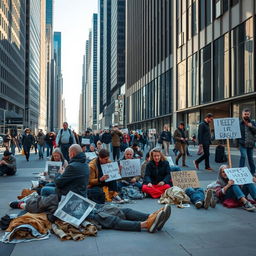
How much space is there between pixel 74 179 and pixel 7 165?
710 centimetres

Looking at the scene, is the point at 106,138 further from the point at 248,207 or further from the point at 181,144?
the point at 248,207

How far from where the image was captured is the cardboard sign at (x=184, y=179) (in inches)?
325

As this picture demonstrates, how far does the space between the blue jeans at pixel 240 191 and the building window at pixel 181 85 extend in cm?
2829

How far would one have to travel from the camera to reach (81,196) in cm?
549

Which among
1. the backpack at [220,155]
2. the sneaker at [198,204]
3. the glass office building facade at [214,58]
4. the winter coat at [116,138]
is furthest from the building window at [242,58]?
the sneaker at [198,204]

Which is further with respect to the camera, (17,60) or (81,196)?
(17,60)

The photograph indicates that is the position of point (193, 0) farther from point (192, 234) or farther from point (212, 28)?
point (192, 234)

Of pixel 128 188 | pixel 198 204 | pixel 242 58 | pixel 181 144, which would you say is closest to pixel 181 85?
pixel 242 58

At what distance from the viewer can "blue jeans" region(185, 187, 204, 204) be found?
23.7ft

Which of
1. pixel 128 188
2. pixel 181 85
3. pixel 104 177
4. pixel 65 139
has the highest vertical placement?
pixel 181 85

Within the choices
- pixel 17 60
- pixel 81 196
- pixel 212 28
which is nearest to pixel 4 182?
pixel 81 196

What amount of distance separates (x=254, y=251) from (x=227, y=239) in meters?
0.56

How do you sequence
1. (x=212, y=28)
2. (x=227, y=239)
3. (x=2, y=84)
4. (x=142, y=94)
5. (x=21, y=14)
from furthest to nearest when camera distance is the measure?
(x=21, y=14) < (x=2, y=84) < (x=142, y=94) < (x=212, y=28) < (x=227, y=239)

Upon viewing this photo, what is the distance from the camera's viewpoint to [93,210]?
18.4 ft
